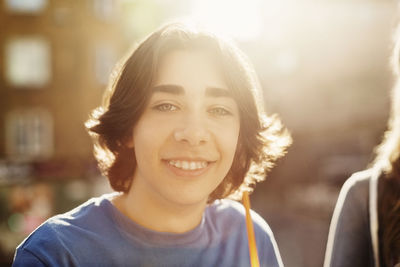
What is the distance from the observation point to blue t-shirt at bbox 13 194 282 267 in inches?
70.4

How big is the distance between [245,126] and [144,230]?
0.64 meters

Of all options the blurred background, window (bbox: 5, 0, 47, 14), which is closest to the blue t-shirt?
the blurred background

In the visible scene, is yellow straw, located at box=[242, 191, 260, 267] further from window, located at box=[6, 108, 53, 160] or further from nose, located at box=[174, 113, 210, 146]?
window, located at box=[6, 108, 53, 160]

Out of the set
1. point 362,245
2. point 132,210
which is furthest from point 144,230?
point 362,245

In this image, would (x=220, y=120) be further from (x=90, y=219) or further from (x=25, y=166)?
(x=25, y=166)

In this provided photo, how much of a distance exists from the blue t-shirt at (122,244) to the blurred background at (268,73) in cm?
1678

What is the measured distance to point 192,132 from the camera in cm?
183

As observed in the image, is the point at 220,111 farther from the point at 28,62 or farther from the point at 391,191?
the point at 28,62

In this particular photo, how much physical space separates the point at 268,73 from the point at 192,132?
1995 centimetres

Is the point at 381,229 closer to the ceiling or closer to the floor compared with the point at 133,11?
closer to the floor

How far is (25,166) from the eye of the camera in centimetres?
1789

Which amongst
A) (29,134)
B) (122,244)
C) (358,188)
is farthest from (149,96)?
(29,134)

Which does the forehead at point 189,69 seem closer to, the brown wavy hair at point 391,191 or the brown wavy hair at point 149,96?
the brown wavy hair at point 149,96

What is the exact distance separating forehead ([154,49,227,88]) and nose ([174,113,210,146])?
0.47 ft
